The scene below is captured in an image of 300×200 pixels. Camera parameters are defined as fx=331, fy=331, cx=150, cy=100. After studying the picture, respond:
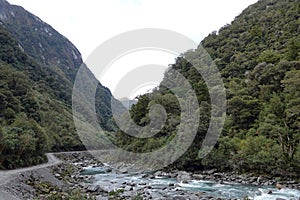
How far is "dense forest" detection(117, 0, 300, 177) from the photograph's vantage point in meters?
28.1

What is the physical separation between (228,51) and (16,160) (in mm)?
40720

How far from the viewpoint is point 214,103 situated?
4122 cm

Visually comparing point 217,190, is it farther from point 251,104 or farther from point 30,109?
Answer: point 30,109

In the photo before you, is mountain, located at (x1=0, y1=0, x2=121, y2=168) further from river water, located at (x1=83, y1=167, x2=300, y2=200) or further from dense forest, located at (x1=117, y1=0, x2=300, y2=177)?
dense forest, located at (x1=117, y1=0, x2=300, y2=177)

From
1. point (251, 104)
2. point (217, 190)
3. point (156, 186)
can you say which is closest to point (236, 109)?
point (251, 104)

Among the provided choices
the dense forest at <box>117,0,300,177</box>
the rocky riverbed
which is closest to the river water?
the rocky riverbed

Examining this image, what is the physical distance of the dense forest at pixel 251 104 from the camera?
28094mm

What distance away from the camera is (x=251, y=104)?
118 ft

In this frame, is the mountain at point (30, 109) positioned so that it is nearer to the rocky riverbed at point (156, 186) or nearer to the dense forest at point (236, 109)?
the dense forest at point (236, 109)

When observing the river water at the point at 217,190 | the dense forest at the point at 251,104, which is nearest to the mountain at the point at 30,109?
the river water at the point at 217,190

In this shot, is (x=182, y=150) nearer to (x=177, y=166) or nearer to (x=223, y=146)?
(x=177, y=166)

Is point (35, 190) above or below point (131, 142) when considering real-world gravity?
below

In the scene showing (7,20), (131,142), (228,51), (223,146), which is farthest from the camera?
(7,20)

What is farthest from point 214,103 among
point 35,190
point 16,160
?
point 35,190
